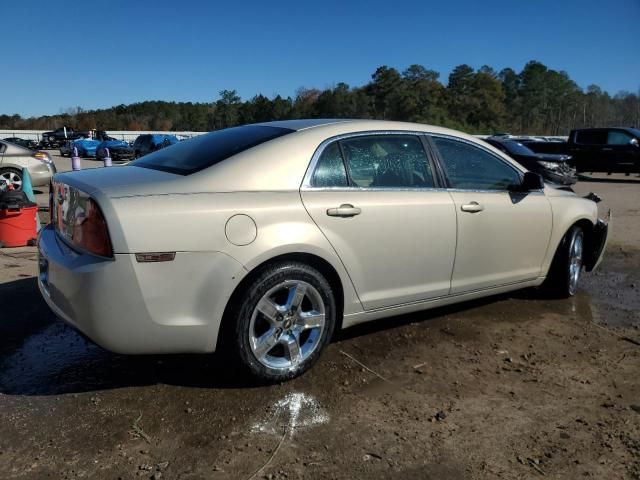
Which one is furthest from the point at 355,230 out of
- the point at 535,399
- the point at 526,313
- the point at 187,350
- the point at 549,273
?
the point at 549,273

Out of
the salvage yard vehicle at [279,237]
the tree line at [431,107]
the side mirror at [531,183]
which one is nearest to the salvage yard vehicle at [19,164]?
the salvage yard vehicle at [279,237]

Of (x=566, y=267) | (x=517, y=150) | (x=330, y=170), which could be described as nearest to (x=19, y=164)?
(x=330, y=170)

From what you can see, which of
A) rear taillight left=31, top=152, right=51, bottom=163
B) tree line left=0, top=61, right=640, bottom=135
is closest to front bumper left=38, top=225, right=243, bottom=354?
rear taillight left=31, top=152, right=51, bottom=163

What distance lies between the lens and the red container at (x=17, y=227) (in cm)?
670

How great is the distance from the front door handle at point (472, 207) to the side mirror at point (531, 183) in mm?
564

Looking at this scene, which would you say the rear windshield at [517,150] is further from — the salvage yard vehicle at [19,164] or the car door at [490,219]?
the salvage yard vehicle at [19,164]

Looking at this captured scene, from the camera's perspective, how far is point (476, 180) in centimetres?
411

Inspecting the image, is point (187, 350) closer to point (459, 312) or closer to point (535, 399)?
point (535, 399)

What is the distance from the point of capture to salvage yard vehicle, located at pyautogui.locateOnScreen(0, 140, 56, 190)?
1078 cm

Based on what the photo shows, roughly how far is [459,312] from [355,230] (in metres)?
1.71

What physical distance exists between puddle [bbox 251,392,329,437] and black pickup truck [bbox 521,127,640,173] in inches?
739

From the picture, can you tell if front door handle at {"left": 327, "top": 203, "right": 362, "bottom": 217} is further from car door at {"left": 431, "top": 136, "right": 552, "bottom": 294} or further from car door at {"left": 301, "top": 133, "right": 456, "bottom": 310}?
car door at {"left": 431, "top": 136, "right": 552, "bottom": 294}

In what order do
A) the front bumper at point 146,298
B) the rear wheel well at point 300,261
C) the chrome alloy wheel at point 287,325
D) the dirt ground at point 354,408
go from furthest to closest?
the chrome alloy wheel at point 287,325 → the rear wheel well at point 300,261 → the front bumper at point 146,298 → the dirt ground at point 354,408

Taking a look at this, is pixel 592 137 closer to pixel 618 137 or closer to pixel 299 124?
pixel 618 137
